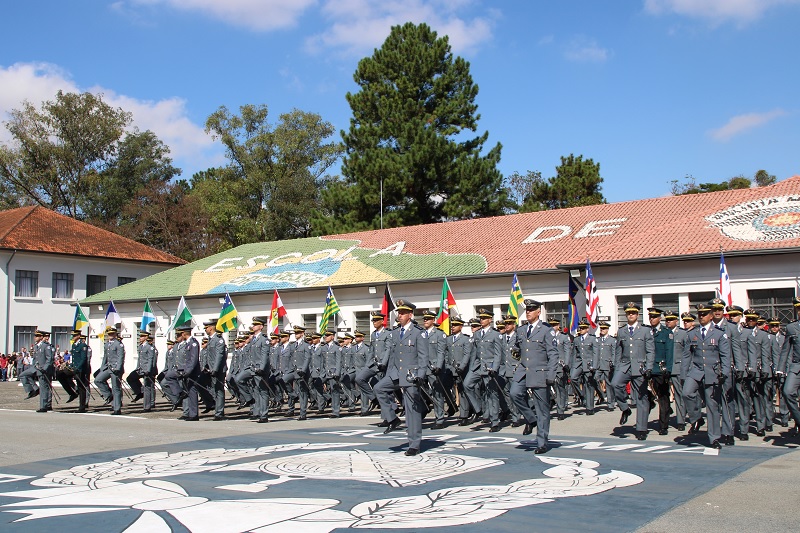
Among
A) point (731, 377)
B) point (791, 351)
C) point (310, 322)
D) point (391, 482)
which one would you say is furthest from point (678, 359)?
point (310, 322)

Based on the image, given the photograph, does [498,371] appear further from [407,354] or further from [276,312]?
[276,312]

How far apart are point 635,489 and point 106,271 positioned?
4855 centimetres

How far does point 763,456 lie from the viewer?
11.1 meters

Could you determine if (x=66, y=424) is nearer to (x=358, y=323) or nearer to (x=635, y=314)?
(x=635, y=314)

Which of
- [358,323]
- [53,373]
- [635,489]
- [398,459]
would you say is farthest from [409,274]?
[635,489]

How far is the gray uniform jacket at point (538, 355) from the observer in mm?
11844

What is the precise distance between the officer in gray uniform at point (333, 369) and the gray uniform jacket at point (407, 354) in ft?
21.8

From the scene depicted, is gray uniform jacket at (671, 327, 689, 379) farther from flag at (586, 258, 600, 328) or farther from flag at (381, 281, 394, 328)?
flag at (381, 281, 394, 328)

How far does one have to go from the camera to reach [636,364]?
13.3 meters

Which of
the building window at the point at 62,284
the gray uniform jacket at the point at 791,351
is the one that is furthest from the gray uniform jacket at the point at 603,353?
the building window at the point at 62,284

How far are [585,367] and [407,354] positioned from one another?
7.54m

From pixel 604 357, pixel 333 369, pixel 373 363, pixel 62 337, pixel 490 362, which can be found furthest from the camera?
pixel 62 337

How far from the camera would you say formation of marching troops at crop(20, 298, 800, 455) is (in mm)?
12102

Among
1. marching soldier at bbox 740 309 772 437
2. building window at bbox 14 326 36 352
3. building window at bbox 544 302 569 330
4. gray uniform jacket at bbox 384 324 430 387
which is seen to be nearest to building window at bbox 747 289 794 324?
building window at bbox 544 302 569 330
